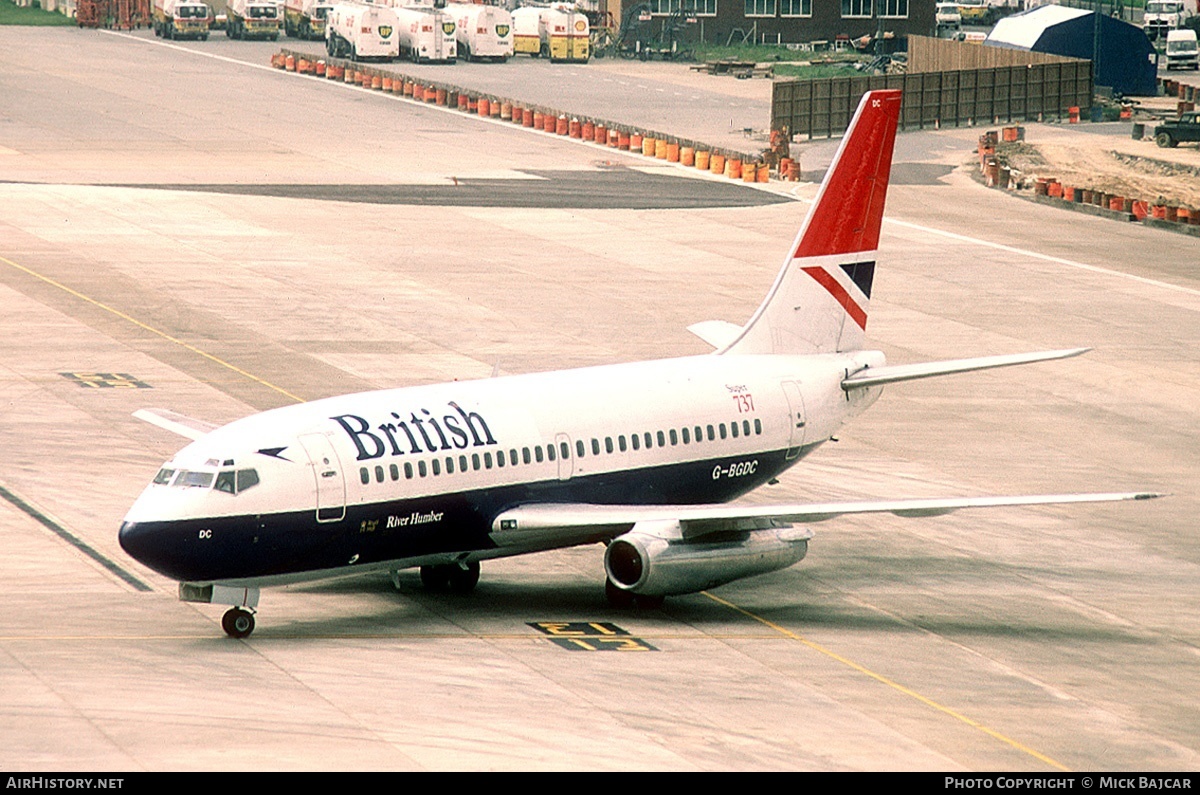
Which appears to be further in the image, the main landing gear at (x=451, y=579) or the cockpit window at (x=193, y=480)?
the main landing gear at (x=451, y=579)

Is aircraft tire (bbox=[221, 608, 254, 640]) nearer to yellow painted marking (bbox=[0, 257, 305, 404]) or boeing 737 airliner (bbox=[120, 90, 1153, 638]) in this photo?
boeing 737 airliner (bbox=[120, 90, 1153, 638])

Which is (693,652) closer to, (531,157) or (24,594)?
(24,594)

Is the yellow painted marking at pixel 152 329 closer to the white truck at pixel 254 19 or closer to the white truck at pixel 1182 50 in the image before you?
the white truck at pixel 254 19

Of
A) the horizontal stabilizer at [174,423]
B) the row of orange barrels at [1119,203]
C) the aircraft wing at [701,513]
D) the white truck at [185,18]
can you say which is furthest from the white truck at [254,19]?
the aircraft wing at [701,513]

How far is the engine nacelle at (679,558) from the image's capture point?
36.1m

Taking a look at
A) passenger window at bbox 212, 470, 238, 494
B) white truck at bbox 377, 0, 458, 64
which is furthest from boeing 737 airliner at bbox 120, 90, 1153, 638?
white truck at bbox 377, 0, 458, 64

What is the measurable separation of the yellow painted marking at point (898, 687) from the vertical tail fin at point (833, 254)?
665 cm

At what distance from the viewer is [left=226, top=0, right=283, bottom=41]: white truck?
173m

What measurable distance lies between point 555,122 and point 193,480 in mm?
85846

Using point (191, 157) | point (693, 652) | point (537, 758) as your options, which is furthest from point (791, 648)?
point (191, 157)

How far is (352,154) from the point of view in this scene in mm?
104000

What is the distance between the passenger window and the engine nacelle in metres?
7.19

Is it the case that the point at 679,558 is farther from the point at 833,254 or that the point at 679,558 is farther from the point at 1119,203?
the point at 1119,203

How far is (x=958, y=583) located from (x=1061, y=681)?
6460mm
